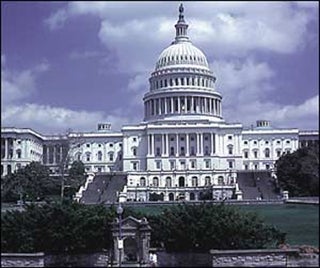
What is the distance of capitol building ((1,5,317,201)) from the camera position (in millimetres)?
118306

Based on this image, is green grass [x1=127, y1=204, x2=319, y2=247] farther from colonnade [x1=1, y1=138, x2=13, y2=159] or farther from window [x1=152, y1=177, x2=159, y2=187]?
colonnade [x1=1, y1=138, x2=13, y2=159]

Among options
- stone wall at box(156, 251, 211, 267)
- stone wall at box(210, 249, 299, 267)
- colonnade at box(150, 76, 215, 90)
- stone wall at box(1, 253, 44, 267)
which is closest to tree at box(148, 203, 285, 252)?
stone wall at box(156, 251, 211, 267)

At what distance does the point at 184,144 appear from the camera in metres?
121

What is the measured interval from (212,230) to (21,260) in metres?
8.00

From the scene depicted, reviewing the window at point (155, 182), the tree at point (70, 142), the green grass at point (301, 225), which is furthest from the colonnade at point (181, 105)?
the green grass at point (301, 225)

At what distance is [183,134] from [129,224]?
286 feet

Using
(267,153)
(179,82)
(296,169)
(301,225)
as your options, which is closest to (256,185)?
(296,169)

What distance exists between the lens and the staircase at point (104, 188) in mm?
84312

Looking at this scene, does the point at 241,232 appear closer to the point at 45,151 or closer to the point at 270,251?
the point at 270,251

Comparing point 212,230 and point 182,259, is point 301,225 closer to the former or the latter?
point 212,230

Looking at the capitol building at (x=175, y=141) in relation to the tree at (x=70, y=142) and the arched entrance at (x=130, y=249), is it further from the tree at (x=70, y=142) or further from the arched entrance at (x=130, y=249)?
the arched entrance at (x=130, y=249)

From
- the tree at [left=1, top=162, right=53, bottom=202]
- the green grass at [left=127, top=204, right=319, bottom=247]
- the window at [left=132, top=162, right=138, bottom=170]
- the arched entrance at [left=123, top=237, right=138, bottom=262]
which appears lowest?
the arched entrance at [left=123, top=237, right=138, bottom=262]

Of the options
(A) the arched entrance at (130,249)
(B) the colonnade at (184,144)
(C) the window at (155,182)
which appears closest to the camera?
(A) the arched entrance at (130,249)

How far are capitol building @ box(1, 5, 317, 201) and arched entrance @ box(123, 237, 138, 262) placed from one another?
235ft
